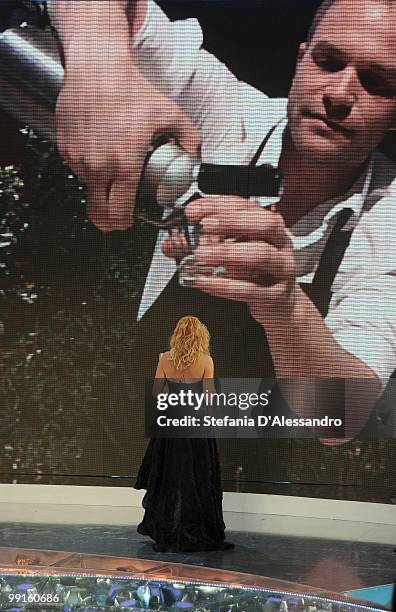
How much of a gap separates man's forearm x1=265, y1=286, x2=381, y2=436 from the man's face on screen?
1.04 m

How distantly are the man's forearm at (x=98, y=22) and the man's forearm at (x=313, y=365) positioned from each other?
6.92ft

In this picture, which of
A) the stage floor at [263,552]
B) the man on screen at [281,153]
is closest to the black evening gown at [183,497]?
the stage floor at [263,552]

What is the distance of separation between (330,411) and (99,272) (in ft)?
6.14

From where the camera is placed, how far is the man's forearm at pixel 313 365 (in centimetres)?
688

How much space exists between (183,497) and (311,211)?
2204 millimetres

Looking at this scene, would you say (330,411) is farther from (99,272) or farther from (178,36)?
(178,36)

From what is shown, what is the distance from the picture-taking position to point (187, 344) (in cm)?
579

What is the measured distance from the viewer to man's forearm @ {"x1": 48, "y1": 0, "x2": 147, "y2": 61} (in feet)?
23.2

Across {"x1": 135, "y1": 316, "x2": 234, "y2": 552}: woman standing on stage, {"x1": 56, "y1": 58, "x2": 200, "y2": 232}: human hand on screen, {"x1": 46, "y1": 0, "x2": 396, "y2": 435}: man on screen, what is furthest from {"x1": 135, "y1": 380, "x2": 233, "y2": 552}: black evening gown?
{"x1": 56, "y1": 58, "x2": 200, "y2": 232}: human hand on screen

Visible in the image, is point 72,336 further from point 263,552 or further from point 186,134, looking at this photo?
point 263,552

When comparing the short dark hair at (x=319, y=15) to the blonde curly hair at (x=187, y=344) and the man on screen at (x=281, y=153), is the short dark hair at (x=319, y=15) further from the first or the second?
the blonde curly hair at (x=187, y=344)

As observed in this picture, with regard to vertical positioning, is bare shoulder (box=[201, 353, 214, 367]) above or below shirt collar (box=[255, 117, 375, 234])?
below

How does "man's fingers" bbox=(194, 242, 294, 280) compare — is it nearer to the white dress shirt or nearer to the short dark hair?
the white dress shirt

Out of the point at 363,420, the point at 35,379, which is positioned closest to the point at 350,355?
the point at 363,420
